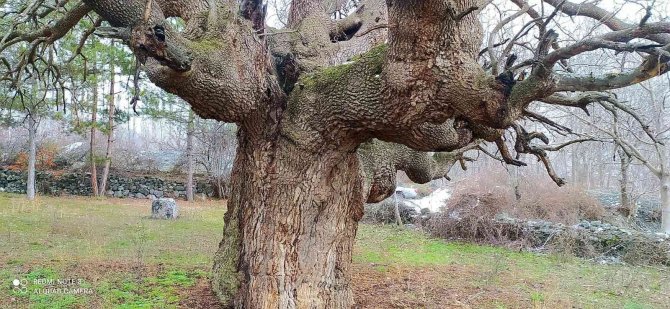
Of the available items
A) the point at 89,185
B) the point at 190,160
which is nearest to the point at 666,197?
the point at 190,160

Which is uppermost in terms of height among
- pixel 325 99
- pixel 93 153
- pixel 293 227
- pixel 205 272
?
pixel 93 153

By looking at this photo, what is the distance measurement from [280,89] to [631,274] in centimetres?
721

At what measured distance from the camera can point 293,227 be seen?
3787 mm

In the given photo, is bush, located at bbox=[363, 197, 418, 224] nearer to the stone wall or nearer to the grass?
the grass

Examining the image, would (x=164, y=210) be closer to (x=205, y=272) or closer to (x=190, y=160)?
(x=205, y=272)

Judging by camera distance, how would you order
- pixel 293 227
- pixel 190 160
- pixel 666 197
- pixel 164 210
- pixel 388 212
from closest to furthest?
pixel 293 227
pixel 666 197
pixel 164 210
pixel 388 212
pixel 190 160

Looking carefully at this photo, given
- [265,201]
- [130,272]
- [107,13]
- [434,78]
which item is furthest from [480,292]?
[107,13]

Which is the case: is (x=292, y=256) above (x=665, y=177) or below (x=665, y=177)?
below

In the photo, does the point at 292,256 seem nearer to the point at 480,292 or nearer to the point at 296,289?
the point at 296,289

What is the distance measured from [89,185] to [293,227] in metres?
17.5

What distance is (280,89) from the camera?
3.77m

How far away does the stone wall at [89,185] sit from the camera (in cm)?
1766

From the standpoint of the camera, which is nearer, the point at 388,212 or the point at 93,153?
the point at 388,212

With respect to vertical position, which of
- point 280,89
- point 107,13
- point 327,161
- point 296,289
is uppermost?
point 107,13
